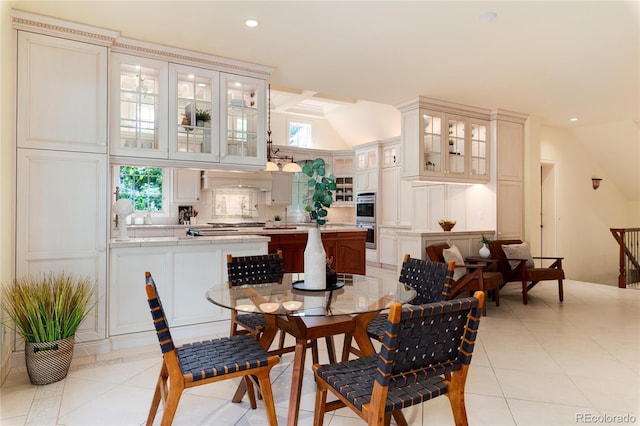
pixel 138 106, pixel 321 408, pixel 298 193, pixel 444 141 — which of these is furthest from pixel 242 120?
pixel 298 193

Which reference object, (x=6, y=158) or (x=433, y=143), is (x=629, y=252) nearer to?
(x=433, y=143)

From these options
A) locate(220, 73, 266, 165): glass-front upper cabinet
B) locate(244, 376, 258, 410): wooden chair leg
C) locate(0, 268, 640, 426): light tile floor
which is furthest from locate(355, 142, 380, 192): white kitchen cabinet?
locate(244, 376, 258, 410): wooden chair leg

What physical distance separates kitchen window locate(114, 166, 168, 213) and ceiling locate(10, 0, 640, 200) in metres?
4.14

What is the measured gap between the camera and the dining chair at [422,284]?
2.36m

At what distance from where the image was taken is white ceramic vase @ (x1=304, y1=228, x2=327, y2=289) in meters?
2.30

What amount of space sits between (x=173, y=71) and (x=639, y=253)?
27.6ft

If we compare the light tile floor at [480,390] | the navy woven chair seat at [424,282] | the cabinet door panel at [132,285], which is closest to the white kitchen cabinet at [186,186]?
the cabinet door panel at [132,285]

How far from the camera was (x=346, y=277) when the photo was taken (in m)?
2.80

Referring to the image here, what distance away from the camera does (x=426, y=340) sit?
147 cm

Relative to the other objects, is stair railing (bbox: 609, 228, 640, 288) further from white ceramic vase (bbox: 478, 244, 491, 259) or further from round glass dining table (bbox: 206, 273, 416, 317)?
round glass dining table (bbox: 206, 273, 416, 317)

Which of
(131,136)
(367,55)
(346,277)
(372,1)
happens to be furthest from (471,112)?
(131,136)

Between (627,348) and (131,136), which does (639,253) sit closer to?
(627,348)

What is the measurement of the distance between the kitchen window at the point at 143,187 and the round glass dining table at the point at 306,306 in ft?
→ 17.7

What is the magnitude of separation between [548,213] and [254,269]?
620cm
